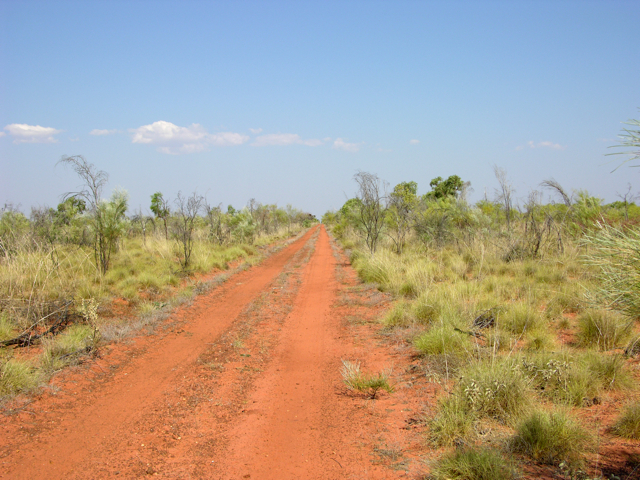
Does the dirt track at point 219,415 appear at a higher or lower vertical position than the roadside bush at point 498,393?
lower

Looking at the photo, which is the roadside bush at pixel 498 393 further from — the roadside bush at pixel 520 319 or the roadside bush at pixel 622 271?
the roadside bush at pixel 520 319

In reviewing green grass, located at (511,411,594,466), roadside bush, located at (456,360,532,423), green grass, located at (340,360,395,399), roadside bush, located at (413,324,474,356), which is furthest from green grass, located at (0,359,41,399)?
green grass, located at (511,411,594,466)

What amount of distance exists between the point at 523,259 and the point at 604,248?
1053 centimetres

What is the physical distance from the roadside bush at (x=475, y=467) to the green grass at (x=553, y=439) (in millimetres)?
353

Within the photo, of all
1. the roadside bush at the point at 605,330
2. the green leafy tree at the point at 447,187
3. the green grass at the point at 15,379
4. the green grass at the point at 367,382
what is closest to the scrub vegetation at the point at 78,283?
the green grass at the point at 15,379

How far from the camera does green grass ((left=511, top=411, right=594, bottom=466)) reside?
334 centimetres

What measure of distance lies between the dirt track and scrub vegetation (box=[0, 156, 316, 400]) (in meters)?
0.59

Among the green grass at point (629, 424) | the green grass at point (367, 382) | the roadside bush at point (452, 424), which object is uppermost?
the green grass at point (629, 424)

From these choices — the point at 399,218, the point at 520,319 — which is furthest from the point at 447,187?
the point at 520,319

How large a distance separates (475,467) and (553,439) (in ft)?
2.85

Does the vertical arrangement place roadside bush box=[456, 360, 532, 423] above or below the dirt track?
above

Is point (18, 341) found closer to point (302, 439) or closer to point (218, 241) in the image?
point (302, 439)

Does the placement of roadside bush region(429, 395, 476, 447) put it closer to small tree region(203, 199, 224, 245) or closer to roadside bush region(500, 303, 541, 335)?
roadside bush region(500, 303, 541, 335)

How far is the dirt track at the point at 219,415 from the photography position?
370cm
